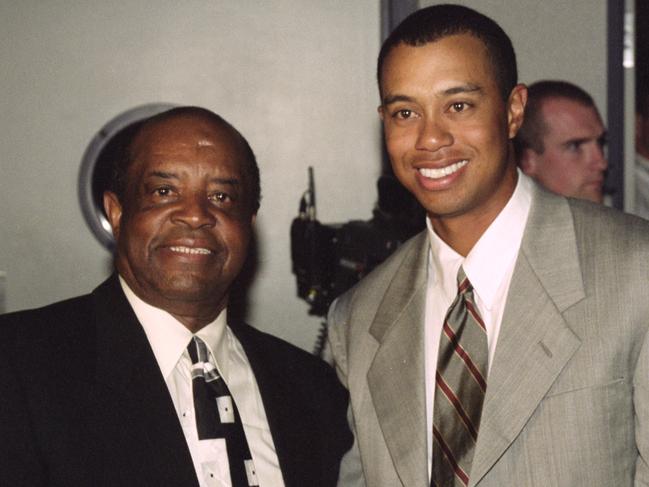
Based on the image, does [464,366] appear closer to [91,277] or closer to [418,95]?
[418,95]

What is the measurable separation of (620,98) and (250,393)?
2488mm

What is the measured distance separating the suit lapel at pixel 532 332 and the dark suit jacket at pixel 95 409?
0.52 meters

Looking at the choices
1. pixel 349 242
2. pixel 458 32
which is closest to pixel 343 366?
pixel 458 32

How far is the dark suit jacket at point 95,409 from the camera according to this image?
1.75 m

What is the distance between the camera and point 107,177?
4.03m

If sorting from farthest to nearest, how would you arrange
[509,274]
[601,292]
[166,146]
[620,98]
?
[620,98], [166,146], [509,274], [601,292]

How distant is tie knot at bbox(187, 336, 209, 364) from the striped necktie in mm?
508

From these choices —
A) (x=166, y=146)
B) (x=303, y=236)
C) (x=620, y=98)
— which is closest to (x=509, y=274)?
(x=166, y=146)

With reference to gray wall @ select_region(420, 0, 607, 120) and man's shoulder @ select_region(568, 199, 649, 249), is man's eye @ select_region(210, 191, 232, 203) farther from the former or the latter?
gray wall @ select_region(420, 0, 607, 120)

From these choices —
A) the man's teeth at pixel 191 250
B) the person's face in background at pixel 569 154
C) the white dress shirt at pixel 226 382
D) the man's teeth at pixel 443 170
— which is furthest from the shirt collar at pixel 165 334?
the person's face in background at pixel 569 154

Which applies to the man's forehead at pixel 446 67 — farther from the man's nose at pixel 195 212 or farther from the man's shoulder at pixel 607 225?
the man's nose at pixel 195 212

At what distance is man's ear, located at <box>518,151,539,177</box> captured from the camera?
3.64m

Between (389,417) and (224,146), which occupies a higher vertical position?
(224,146)

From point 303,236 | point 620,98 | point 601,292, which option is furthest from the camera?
point 620,98
